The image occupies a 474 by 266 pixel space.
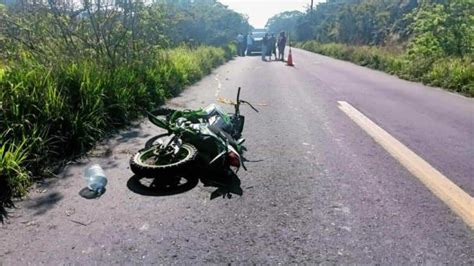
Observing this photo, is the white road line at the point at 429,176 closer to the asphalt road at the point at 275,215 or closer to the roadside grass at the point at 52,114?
the asphalt road at the point at 275,215

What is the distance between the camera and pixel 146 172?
157 inches

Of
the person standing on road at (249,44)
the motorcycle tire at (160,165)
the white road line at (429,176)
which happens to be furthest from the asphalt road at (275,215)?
the person standing on road at (249,44)

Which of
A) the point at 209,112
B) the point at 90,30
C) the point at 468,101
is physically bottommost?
the point at 468,101

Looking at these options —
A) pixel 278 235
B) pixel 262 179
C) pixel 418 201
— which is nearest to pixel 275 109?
pixel 262 179

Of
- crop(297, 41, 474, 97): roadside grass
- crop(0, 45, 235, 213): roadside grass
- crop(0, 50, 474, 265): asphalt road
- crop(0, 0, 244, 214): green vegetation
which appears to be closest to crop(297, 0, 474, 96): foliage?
crop(297, 41, 474, 97): roadside grass

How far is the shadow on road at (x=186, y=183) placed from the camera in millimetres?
3859

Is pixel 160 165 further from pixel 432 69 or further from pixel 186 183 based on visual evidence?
pixel 432 69

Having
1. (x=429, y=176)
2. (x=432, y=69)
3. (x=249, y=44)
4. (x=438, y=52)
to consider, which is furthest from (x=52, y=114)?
(x=249, y=44)

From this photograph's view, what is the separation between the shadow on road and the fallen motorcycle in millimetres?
83

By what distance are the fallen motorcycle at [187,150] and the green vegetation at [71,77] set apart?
1.08 meters

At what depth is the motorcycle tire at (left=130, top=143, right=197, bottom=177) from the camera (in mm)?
3927

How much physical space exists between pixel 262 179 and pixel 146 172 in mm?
1166

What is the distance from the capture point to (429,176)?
4.24 meters

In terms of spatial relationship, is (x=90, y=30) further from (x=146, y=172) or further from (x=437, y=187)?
(x=437, y=187)
